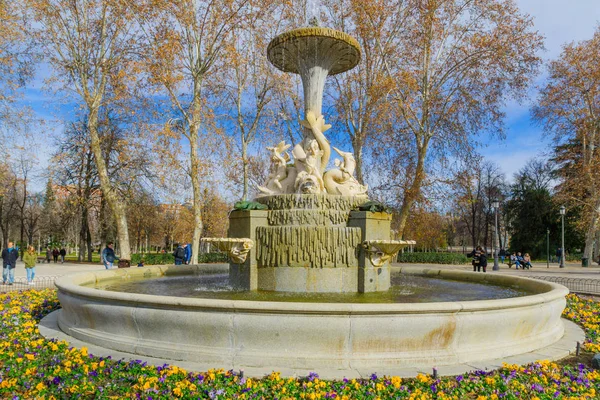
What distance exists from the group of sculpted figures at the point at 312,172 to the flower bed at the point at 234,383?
521 centimetres

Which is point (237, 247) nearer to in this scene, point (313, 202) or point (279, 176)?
point (313, 202)

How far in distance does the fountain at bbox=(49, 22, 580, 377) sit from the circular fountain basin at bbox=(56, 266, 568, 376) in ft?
0.04

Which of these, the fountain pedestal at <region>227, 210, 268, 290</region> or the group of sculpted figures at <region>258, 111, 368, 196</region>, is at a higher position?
the group of sculpted figures at <region>258, 111, 368, 196</region>

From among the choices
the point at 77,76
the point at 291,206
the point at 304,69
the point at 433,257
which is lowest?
the point at 433,257

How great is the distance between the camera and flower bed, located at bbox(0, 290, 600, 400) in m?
4.42

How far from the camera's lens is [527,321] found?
6.16 meters

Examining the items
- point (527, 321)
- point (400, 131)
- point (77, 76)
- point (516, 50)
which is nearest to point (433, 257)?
point (400, 131)

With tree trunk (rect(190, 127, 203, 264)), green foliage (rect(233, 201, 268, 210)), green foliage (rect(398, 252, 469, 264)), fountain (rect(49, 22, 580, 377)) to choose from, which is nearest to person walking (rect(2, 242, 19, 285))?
fountain (rect(49, 22, 580, 377))

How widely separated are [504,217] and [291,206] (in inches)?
2227

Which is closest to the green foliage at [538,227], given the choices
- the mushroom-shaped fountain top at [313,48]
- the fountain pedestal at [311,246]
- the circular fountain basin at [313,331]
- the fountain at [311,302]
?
the fountain at [311,302]

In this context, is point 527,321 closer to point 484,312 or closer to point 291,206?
point 484,312

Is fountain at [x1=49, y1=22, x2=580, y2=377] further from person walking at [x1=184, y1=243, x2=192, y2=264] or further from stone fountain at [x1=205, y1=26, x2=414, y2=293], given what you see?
Result: person walking at [x1=184, y1=243, x2=192, y2=264]

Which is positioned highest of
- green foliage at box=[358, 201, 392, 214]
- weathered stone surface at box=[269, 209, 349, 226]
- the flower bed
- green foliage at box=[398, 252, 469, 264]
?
green foliage at box=[358, 201, 392, 214]

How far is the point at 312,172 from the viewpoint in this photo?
982cm
